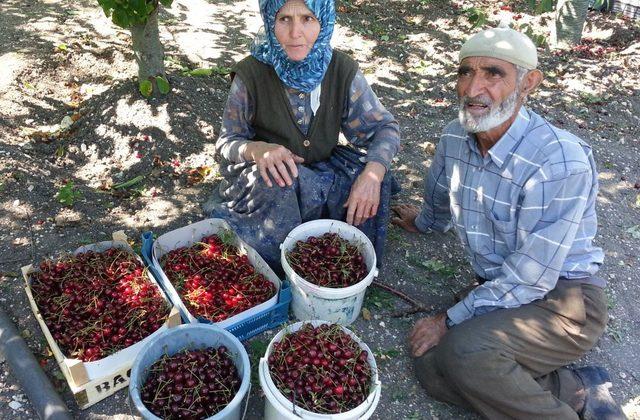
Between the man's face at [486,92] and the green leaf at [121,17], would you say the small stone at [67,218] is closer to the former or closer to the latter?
the green leaf at [121,17]

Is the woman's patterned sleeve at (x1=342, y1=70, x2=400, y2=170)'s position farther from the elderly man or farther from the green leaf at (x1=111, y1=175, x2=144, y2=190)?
the green leaf at (x1=111, y1=175, x2=144, y2=190)

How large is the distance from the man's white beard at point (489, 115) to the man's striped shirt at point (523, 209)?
0.09m

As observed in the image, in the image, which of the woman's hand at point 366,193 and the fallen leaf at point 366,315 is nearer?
the woman's hand at point 366,193

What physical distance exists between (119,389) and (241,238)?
1140 millimetres

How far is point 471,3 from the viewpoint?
838cm

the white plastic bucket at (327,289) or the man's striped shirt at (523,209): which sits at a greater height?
the man's striped shirt at (523,209)

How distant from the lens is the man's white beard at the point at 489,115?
8.66 ft

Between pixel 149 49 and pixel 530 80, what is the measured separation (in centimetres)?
325

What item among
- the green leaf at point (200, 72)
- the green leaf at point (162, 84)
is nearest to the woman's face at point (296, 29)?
the green leaf at point (162, 84)

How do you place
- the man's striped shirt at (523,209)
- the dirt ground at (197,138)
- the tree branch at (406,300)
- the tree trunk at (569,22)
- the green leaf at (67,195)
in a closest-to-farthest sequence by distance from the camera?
the man's striped shirt at (523,209) < the dirt ground at (197,138) < the tree branch at (406,300) < the green leaf at (67,195) < the tree trunk at (569,22)

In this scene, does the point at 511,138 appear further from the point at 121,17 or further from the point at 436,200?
the point at 121,17

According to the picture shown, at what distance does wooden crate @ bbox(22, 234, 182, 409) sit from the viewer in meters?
2.45

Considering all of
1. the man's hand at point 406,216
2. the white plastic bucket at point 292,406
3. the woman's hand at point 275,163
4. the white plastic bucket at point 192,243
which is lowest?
the man's hand at point 406,216

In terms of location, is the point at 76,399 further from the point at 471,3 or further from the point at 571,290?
the point at 471,3
